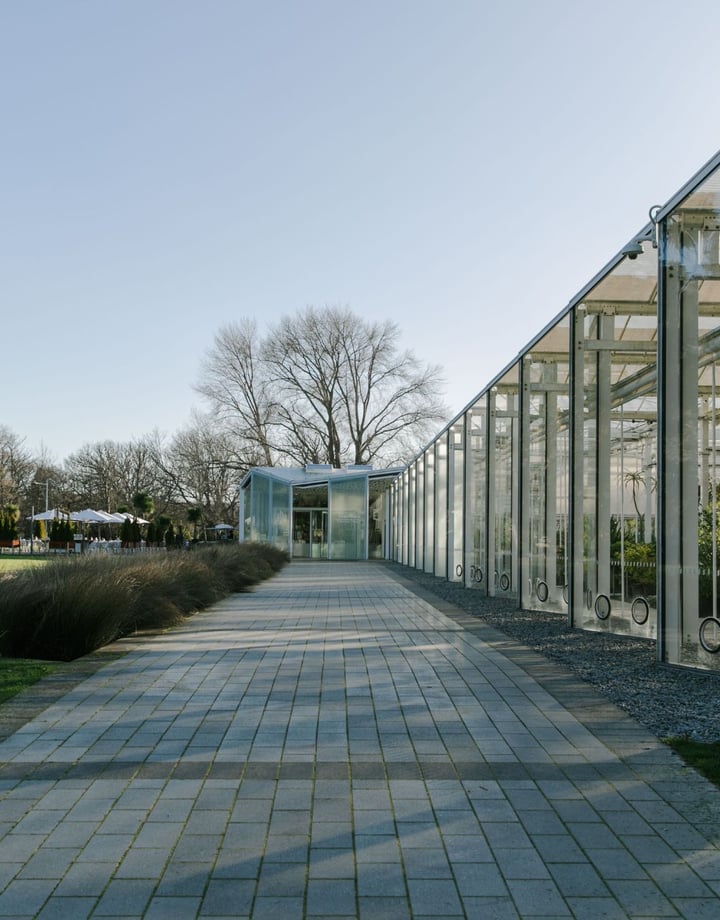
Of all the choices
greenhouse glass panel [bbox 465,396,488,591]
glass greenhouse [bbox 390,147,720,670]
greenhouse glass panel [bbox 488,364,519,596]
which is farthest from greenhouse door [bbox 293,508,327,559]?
greenhouse glass panel [bbox 488,364,519,596]

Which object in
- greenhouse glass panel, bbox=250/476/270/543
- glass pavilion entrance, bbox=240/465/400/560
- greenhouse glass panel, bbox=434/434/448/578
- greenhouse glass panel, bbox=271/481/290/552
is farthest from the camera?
greenhouse glass panel, bbox=250/476/270/543

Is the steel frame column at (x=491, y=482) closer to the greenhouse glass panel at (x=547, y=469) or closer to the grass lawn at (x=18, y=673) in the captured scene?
the greenhouse glass panel at (x=547, y=469)

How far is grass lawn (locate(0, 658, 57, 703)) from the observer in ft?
21.3

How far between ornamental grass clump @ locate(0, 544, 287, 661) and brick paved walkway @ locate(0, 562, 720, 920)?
1.23 meters

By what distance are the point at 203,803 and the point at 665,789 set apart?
2108mm

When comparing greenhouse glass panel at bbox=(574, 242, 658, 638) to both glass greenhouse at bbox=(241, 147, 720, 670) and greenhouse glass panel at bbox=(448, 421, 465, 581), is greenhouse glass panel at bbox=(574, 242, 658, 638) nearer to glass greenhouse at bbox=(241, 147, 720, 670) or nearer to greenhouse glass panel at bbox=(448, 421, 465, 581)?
glass greenhouse at bbox=(241, 147, 720, 670)

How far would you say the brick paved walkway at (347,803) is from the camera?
9.95 feet

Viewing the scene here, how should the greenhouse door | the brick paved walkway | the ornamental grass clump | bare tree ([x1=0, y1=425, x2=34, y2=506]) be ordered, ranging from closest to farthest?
the brick paved walkway
the ornamental grass clump
the greenhouse door
bare tree ([x1=0, y1=425, x2=34, y2=506])

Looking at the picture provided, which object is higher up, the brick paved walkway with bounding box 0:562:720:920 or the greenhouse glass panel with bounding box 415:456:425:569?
the greenhouse glass panel with bounding box 415:456:425:569

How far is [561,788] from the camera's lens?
13.9 feet

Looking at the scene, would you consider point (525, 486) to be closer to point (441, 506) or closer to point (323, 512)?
point (441, 506)

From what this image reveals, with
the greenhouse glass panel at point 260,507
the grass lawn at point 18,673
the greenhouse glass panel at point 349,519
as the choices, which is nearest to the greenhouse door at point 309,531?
the greenhouse glass panel at point 349,519

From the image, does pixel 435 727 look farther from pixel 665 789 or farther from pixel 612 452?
pixel 612 452

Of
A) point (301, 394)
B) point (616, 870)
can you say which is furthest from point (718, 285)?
point (301, 394)
